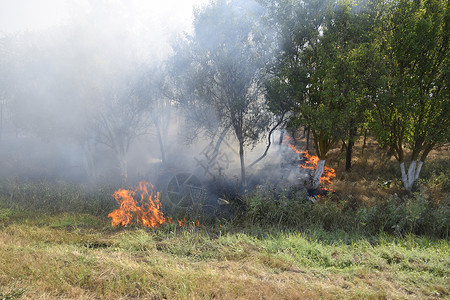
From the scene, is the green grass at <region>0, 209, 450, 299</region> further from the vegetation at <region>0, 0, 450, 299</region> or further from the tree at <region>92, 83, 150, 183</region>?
the tree at <region>92, 83, 150, 183</region>

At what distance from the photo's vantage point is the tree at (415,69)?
10547 mm

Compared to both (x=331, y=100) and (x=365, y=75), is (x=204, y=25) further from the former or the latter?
(x=365, y=75)

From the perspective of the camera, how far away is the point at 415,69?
37.7 feet

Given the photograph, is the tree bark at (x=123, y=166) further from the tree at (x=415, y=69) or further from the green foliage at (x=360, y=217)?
the tree at (x=415, y=69)

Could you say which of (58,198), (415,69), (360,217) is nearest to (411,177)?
(415,69)

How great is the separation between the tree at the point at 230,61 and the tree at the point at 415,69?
19.7ft

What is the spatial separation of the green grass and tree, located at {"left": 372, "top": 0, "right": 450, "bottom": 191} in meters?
7.27

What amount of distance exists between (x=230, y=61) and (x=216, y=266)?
10863mm

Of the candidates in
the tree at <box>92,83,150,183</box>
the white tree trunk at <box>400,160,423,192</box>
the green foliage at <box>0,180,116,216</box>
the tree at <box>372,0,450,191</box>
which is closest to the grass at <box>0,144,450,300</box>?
the green foliage at <box>0,180,116,216</box>

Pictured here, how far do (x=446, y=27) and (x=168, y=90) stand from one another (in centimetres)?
1450

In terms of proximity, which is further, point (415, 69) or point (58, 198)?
point (415, 69)

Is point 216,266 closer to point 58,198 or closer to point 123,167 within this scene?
point 58,198

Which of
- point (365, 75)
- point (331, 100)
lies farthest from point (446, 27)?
point (331, 100)

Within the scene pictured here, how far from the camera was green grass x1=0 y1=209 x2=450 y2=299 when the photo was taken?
4.06m
